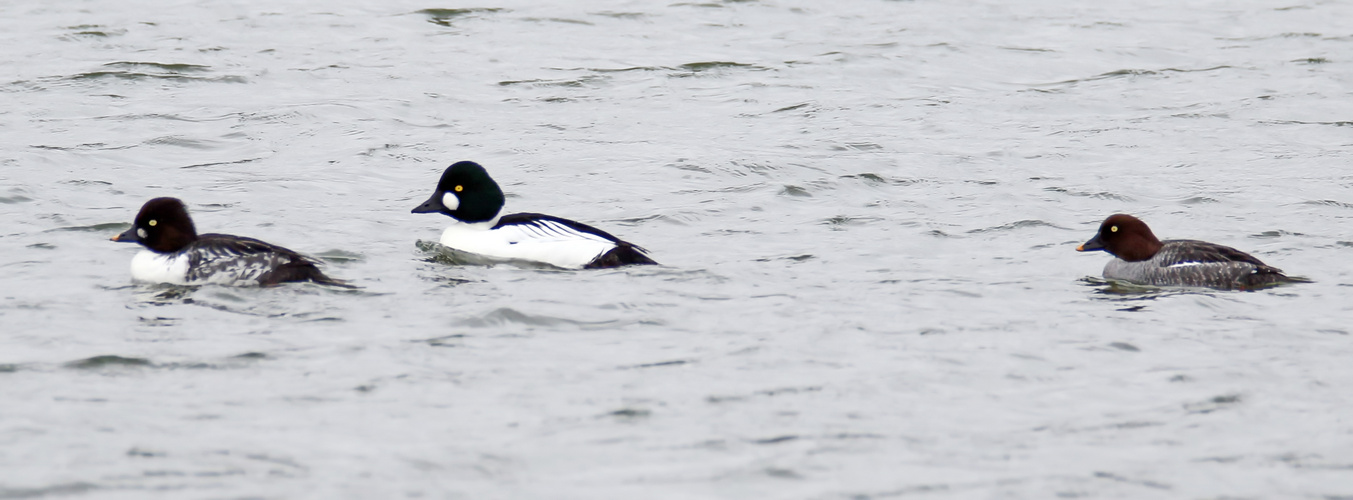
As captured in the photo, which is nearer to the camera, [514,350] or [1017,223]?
[514,350]

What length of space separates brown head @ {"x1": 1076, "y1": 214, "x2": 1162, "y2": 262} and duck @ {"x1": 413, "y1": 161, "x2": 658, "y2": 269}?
11.3 ft

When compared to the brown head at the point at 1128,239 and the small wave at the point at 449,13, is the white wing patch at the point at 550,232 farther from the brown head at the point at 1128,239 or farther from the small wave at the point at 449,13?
the small wave at the point at 449,13

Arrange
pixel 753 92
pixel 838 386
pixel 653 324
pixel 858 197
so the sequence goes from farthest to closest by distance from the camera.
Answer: pixel 753 92 < pixel 858 197 < pixel 653 324 < pixel 838 386

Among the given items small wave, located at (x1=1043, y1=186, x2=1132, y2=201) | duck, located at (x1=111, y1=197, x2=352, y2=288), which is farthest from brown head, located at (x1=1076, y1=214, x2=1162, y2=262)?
duck, located at (x1=111, y1=197, x2=352, y2=288)

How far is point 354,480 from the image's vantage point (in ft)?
21.6

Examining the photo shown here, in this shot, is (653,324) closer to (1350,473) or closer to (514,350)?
(514,350)

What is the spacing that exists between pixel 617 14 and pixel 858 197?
10.2 m

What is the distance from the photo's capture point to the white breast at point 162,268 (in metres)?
10.1

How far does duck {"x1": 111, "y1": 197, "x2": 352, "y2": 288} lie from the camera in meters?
10.0

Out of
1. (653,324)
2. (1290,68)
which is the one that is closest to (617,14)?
(1290,68)

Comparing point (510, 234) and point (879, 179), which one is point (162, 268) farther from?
point (879, 179)

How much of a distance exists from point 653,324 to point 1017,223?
4834mm

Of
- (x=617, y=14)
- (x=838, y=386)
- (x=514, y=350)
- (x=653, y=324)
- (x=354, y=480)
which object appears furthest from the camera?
(x=617, y=14)

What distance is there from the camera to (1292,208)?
530 inches
